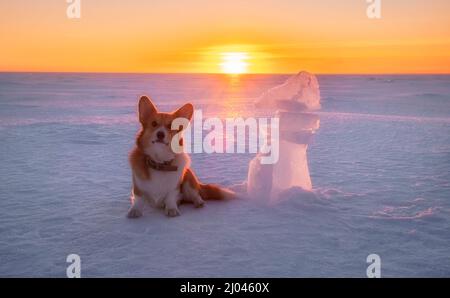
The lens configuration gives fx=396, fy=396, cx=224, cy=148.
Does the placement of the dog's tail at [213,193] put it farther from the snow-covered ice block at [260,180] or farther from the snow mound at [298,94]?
the snow mound at [298,94]

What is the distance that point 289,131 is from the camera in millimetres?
4449

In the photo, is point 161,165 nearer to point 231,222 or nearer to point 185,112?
point 185,112

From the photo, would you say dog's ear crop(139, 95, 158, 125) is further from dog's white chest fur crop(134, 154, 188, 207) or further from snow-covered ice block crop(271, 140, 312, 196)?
snow-covered ice block crop(271, 140, 312, 196)

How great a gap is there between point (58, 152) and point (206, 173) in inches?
116

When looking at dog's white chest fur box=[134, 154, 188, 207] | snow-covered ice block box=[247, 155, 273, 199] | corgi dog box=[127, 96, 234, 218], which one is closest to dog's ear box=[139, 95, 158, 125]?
corgi dog box=[127, 96, 234, 218]

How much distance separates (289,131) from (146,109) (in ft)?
5.38

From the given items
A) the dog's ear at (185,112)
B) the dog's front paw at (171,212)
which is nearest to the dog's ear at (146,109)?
the dog's ear at (185,112)

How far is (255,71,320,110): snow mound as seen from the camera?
4391mm

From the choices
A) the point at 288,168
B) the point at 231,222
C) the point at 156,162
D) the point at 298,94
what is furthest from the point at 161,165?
the point at 298,94

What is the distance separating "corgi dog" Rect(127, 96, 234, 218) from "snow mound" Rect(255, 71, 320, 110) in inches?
45.2

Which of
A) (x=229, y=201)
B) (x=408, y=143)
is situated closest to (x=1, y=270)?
(x=229, y=201)

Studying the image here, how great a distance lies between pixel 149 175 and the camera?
377cm

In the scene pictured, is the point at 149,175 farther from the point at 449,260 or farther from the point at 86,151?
the point at 86,151

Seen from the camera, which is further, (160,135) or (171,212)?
(171,212)
